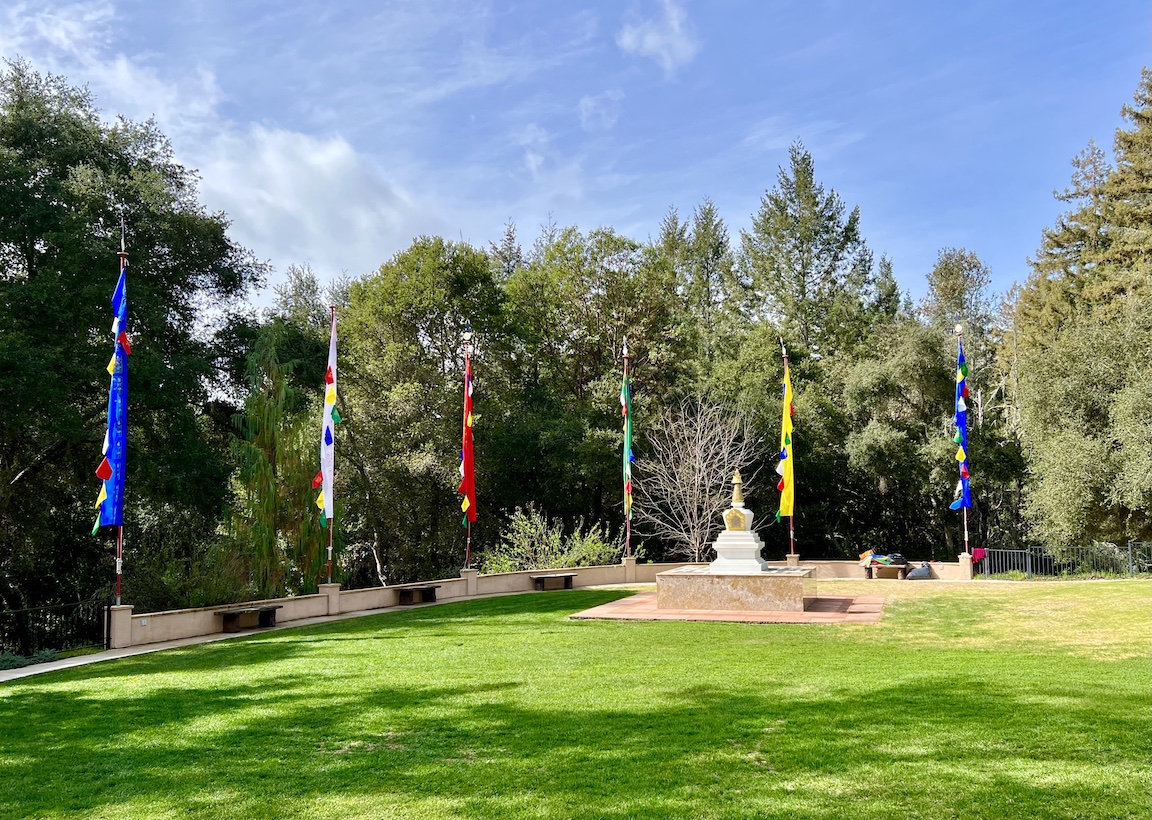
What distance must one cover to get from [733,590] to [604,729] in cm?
975

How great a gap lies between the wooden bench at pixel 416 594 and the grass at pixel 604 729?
6856 mm

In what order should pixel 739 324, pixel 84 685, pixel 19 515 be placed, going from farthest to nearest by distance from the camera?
pixel 739 324
pixel 19 515
pixel 84 685

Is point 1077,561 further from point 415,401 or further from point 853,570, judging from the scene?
point 415,401

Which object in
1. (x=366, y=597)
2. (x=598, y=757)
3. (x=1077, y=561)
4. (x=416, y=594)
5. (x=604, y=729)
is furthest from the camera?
(x=1077, y=561)

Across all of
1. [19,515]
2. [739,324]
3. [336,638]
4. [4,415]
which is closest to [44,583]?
[19,515]

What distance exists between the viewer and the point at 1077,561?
27.3 m

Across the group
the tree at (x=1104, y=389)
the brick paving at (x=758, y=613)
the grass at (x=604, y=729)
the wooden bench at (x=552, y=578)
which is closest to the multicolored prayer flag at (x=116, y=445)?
the grass at (x=604, y=729)

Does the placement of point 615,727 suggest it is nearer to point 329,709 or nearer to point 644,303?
point 329,709

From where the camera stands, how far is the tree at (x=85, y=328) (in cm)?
2156

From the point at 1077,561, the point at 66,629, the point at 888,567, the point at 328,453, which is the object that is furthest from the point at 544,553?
the point at 1077,561

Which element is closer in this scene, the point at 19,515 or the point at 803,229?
the point at 19,515

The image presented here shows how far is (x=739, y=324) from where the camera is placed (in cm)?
4181

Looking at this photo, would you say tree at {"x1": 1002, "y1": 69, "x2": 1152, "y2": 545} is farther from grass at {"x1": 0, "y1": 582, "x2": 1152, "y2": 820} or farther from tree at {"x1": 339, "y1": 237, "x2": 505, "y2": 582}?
tree at {"x1": 339, "y1": 237, "x2": 505, "y2": 582}

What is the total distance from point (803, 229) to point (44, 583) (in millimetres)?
38141
